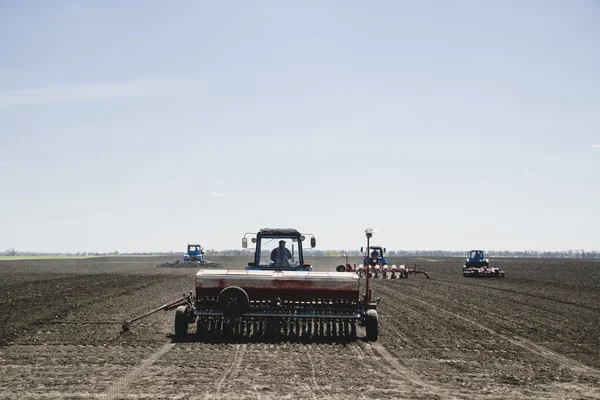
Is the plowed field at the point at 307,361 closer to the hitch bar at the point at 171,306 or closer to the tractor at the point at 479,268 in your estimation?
the hitch bar at the point at 171,306

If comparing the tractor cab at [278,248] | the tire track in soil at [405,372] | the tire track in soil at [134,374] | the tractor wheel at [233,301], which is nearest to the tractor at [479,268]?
the tractor cab at [278,248]

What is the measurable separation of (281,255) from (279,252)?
93 mm

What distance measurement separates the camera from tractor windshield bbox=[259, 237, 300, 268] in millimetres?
14336

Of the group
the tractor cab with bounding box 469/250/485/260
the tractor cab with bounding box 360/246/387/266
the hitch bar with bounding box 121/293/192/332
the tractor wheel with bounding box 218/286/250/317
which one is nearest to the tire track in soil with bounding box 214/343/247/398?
the tractor wheel with bounding box 218/286/250/317

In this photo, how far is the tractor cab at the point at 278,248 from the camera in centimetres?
1434

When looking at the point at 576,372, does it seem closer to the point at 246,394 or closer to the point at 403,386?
the point at 403,386

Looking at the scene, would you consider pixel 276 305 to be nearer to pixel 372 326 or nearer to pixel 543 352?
pixel 372 326

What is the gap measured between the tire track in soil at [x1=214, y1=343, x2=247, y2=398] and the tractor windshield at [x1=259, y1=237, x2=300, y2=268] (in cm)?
341

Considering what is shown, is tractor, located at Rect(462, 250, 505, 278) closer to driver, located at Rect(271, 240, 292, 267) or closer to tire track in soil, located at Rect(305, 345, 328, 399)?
driver, located at Rect(271, 240, 292, 267)

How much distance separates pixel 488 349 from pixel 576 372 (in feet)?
7.34

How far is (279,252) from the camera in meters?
14.4

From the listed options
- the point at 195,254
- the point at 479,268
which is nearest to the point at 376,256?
the point at 479,268

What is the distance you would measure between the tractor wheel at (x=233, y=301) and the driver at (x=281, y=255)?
8.64 feet

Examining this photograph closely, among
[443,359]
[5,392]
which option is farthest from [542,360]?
[5,392]
